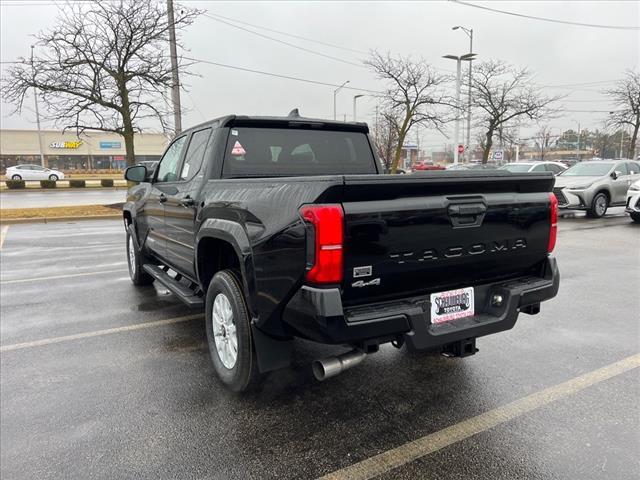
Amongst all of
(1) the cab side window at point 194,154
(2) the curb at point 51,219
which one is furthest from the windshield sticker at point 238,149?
(2) the curb at point 51,219

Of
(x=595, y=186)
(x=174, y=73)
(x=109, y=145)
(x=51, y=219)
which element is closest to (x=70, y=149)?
(x=109, y=145)

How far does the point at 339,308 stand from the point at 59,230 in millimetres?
12579

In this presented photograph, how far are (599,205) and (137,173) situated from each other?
13321 mm

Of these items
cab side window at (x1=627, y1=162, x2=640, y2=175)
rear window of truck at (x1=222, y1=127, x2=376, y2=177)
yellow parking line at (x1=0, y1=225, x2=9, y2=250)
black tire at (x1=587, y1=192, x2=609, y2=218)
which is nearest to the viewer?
rear window of truck at (x1=222, y1=127, x2=376, y2=177)

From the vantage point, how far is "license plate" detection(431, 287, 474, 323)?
2683 mm

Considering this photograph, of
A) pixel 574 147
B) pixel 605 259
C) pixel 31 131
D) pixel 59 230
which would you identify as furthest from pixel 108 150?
pixel 574 147

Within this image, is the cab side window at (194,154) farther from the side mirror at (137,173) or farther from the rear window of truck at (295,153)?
the side mirror at (137,173)

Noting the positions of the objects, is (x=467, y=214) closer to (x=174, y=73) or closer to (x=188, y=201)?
(x=188, y=201)

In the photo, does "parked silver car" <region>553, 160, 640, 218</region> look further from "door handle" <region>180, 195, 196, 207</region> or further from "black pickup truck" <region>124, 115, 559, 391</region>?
"door handle" <region>180, 195, 196, 207</region>

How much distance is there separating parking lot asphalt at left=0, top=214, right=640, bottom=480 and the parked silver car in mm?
9226

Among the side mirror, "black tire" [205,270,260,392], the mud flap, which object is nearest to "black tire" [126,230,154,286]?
the side mirror

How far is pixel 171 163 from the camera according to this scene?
4.86 m

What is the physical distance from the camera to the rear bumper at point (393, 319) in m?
2.32

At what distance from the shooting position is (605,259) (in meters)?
7.84
